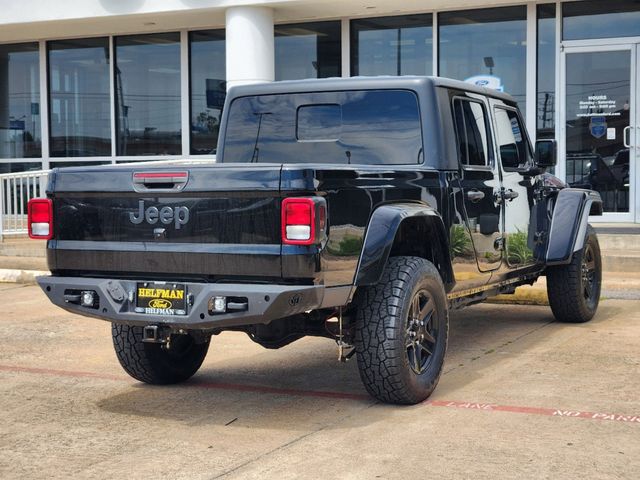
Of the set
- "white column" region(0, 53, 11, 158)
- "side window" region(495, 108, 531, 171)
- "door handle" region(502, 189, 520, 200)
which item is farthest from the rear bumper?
"white column" region(0, 53, 11, 158)

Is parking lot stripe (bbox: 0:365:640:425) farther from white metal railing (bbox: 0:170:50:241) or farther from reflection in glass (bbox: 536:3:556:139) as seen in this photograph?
reflection in glass (bbox: 536:3:556:139)

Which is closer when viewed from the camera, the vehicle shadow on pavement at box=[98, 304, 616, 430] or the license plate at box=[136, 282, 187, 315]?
the license plate at box=[136, 282, 187, 315]

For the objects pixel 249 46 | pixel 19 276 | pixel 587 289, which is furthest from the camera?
pixel 249 46

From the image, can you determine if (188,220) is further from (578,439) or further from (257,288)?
(578,439)

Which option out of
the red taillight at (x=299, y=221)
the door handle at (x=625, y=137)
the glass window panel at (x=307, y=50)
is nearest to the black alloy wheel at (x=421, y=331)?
the red taillight at (x=299, y=221)

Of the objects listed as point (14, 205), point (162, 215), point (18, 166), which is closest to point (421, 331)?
point (162, 215)

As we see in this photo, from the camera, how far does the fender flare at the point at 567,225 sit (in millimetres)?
7602

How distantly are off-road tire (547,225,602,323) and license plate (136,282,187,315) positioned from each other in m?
3.94

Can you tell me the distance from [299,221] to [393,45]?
10.9 meters

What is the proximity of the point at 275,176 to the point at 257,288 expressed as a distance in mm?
545

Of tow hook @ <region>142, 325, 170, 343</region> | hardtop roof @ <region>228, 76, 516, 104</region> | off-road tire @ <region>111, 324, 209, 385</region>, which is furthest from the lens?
hardtop roof @ <region>228, 76, 516, 104</region>

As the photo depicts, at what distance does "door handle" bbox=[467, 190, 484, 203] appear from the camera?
20.8 ft

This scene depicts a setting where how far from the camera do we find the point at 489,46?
14.5 meters

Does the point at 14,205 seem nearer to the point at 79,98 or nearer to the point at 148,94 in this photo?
the point at 148,94
